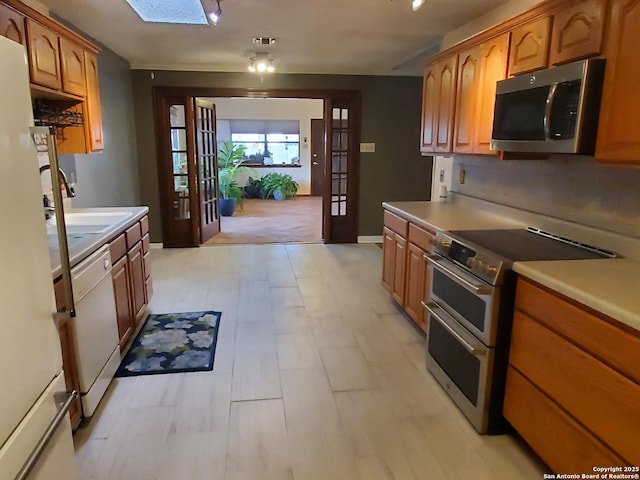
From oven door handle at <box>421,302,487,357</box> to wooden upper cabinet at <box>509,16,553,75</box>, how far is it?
1443 mm

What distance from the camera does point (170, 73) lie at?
18.1ft

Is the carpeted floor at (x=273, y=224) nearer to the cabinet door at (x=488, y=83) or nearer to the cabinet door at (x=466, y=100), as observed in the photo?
the cabinet door at (x=466, y=100)

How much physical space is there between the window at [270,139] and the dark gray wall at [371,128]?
6.03 m

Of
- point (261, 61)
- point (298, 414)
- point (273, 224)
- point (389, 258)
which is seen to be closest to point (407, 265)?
point (389, 258)

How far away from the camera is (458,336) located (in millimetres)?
2307

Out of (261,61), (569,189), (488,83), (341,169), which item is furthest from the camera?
(341,169)

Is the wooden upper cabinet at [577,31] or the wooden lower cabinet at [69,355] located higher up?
the wooden upper cabinet at [577,31]

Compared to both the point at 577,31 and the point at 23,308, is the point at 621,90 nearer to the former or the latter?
the point at 577,31

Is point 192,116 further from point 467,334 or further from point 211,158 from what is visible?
point 467,334

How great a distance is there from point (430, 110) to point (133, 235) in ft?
8.54

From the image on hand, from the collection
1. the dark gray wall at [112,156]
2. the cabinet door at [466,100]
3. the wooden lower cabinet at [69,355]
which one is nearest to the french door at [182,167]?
the dark gray wall at [112,156]

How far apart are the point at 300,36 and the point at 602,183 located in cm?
284

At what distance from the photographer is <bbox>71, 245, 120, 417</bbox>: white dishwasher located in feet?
7.01

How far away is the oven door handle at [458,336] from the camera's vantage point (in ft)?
6.97
